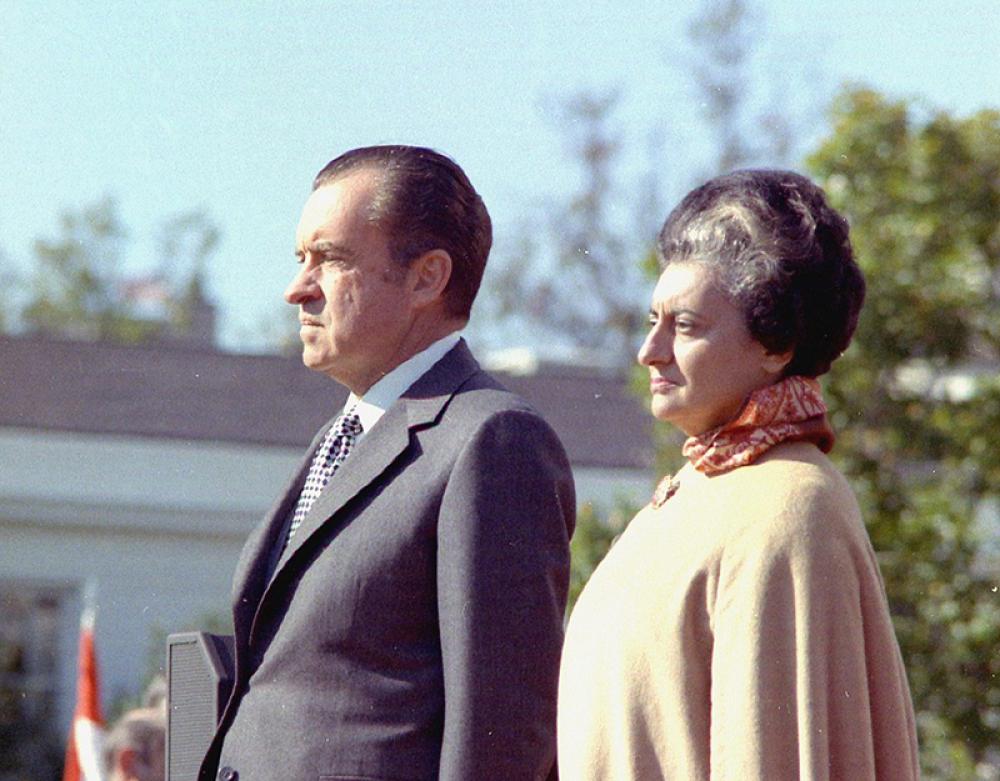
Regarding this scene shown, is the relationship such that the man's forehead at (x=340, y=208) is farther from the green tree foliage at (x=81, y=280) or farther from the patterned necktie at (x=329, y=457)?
the green tree foliage at (x=81, y=280)

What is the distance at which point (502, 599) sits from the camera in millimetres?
2900

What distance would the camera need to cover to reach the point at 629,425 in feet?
67.8

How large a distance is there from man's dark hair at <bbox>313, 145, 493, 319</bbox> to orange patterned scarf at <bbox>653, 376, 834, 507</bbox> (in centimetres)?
72

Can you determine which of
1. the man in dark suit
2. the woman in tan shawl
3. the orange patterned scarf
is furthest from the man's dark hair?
the orange patterned scarf

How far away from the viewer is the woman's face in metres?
2.64

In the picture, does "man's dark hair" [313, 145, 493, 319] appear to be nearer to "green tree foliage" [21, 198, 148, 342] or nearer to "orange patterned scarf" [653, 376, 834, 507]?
"orange patterned scarf" [653, 376, 834, 507]

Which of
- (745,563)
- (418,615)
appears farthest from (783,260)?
(418,615)

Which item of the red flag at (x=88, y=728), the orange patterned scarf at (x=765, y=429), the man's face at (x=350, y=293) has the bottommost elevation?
the red flag at (x=88, y=728)

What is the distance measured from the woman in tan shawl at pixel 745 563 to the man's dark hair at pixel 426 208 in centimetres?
56

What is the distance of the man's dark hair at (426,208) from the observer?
10.5ft

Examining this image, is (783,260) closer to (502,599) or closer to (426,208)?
(502,599)

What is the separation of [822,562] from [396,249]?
1.03 meters

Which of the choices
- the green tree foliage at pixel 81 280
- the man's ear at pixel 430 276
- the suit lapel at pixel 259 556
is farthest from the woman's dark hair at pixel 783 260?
the green tree foliage at pixel 81 280

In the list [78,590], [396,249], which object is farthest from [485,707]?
[78,590]
